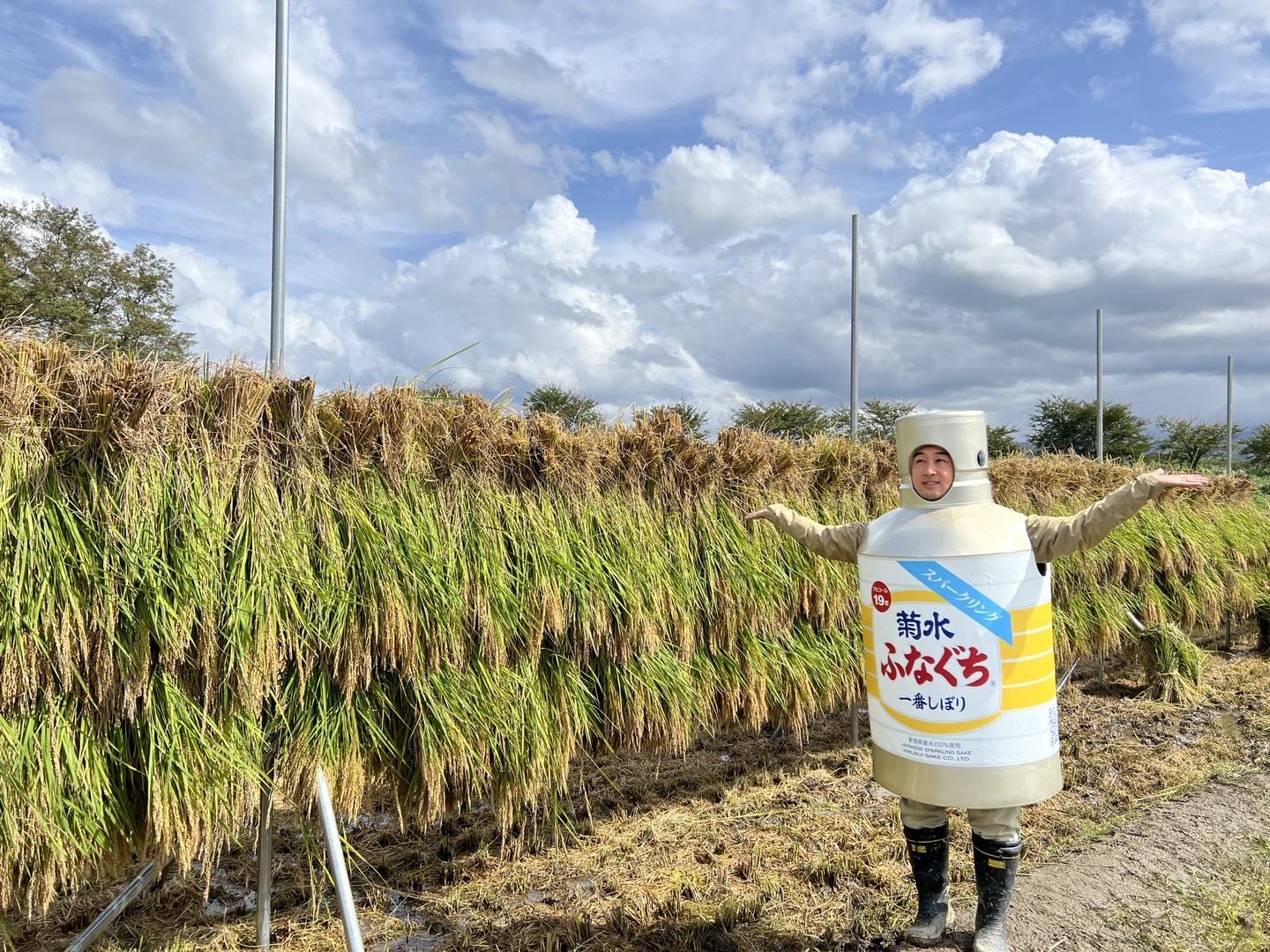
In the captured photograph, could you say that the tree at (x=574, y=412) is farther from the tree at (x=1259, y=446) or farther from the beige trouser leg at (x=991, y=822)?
the tree at (x=1259, y=446)

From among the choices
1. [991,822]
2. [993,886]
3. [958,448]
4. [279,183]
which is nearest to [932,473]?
[958,448]

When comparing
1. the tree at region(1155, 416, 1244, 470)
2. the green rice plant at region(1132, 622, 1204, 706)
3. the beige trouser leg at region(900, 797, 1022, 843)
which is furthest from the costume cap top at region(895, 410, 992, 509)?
the tree at region(1155, 416, 1244, 470)

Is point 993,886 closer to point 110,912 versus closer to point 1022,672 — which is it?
point 1022,672

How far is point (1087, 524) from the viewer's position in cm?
245

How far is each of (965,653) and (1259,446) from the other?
39.2 m

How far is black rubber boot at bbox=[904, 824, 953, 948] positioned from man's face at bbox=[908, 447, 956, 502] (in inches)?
48.1

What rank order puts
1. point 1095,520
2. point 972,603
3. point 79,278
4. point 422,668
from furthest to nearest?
point 79,278, point 422,668, point 1095,520, point 972,603

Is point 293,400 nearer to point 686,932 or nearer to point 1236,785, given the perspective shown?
point 686,932

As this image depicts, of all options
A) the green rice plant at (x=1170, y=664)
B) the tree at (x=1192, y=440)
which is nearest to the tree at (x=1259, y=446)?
the tree at (x=1192, y=440)

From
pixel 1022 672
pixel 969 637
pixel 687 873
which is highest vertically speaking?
pixel 969 637

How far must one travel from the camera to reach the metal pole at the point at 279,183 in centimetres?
408

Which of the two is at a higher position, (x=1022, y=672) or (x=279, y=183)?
(x=279, y=183)

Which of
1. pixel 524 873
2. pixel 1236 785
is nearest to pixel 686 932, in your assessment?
pixel 524 873

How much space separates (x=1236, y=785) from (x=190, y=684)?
19.3 feet
